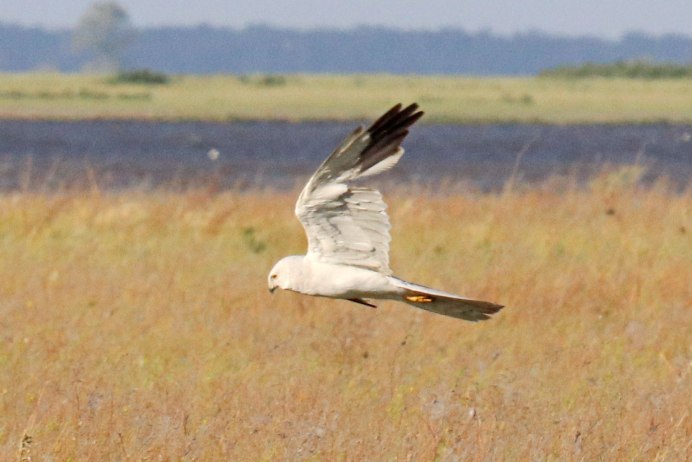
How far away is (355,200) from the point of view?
20.7ft

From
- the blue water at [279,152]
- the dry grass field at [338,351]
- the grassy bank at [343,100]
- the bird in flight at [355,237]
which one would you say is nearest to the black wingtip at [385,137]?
the bird in flight at [355,237]

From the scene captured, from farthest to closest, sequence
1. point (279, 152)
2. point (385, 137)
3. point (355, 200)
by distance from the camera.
Answer: point (279, 152) → point (355, 200) → point (385, 137)

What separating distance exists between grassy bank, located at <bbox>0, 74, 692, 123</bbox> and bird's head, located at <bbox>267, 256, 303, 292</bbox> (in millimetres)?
42738

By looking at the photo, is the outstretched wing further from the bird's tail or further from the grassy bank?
the grassy bank

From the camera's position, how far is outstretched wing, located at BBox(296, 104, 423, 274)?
612 centimetres

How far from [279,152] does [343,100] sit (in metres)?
22.8

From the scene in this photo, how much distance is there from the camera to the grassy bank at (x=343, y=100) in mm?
50562

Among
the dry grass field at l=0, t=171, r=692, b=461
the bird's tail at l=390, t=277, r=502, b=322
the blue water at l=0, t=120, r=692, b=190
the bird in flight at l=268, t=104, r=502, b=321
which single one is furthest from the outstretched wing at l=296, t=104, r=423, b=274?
the blue water at l=0, t=120, r=692, b=190

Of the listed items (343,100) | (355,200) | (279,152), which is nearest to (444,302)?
(355,200)

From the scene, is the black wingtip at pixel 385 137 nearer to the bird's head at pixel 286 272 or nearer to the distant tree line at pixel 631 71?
the bird's head at pixel 286 272

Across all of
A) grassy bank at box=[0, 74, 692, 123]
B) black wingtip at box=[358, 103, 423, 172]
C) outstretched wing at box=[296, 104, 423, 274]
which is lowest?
grassy bank at box=[0, 74, 692, 123]

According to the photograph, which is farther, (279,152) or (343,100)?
(343,100)

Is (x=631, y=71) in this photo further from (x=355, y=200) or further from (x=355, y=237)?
(x=355, y=200)

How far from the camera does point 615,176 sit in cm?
1697
